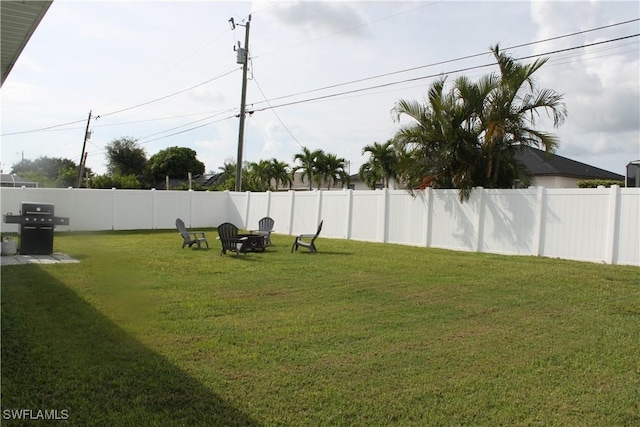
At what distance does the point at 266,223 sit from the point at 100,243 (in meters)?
12.1

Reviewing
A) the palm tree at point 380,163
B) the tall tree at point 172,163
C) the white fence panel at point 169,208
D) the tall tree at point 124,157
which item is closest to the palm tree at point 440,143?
the white fence panel at point 169,208

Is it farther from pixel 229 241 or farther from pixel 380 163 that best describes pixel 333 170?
pixel 229 241

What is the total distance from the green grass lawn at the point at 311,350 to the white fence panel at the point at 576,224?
3.28 m

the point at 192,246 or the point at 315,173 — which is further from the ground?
the point at 315,173

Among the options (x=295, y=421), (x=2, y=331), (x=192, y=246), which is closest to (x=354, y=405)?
(x=295, y=421)

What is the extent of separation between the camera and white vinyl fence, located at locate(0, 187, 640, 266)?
11.2 meters

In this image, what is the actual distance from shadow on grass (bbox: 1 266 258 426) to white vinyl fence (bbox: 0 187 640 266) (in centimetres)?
113

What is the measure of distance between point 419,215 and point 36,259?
10.6 metres

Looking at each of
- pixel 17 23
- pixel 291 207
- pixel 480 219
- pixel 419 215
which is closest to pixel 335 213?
pixel 291 207

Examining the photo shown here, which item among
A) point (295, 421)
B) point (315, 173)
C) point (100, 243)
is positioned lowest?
point (295, 421)

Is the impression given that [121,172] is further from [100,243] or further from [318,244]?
[100,243]

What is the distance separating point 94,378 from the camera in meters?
3.92

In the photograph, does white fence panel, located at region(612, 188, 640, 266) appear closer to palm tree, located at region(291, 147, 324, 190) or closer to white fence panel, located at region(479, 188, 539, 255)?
white fence panel, located at region(479, 188, 539, 255)

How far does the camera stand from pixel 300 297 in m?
7.40
